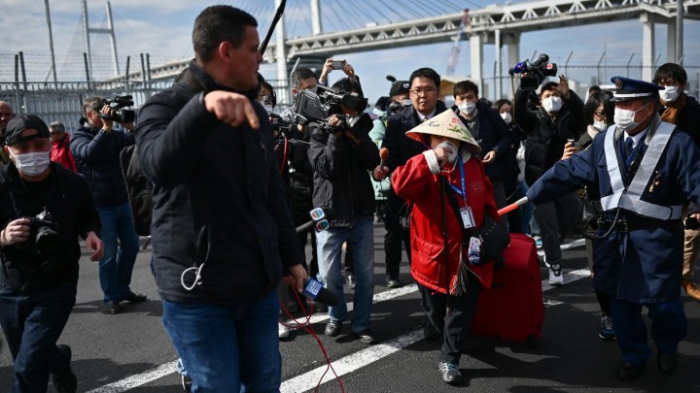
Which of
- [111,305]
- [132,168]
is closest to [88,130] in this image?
[111,305]

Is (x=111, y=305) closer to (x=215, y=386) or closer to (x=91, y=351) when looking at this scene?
(x=91, y=351)

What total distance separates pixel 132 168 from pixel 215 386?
108 cm

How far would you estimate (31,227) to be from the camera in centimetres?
326

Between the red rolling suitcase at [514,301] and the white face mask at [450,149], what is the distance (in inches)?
39.2

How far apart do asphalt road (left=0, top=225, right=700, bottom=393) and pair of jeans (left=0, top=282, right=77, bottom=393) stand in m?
0.66

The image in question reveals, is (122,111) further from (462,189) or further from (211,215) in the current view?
(211,215)

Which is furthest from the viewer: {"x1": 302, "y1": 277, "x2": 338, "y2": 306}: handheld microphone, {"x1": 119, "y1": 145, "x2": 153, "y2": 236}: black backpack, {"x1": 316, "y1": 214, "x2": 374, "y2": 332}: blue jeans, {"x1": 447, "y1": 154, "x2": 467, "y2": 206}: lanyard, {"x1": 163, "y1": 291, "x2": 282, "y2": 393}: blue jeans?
{"x1": 316, "y1": 214, "x2": 374, "y2": 332}: blue jeans

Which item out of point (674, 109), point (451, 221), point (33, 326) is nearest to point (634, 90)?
point (451, 221)

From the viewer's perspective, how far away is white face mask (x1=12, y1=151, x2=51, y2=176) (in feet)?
11.1

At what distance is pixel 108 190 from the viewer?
5547 millimetres

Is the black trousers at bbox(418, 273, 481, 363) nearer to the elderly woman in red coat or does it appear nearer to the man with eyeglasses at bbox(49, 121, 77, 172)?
the elderly woman in red coat

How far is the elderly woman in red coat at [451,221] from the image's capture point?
3.78 metres

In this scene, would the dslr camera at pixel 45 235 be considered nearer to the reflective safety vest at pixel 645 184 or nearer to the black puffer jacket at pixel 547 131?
the reflective safety vest at pixel 645 184

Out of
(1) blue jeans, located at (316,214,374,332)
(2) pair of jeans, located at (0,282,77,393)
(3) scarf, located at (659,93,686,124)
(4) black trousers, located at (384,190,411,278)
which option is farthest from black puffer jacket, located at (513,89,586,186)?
(2) pair of jeans, located at (0,282,77,393)
